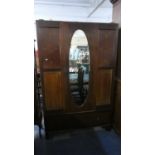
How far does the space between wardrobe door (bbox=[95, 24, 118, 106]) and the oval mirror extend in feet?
0.53

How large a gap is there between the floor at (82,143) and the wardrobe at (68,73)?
0.13 metres

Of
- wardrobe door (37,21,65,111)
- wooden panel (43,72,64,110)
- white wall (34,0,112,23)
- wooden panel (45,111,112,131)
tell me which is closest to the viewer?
wardrobe door (37,21,65,111)

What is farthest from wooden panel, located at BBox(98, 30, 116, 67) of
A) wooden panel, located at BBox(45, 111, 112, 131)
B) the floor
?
the floor

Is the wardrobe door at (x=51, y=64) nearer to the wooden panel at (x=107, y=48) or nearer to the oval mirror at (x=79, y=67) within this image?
the oval mirror at (x=79, y=67)

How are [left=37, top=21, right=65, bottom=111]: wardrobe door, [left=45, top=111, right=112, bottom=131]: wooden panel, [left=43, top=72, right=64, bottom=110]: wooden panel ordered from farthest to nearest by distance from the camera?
[left=45, top=111, right=112, bottom=131]: wooden panel
[left=43, top=72, right=64, bottom=110]: wooden panel
[left=37, top=21, right=65, bottom=111]: wardrobe door

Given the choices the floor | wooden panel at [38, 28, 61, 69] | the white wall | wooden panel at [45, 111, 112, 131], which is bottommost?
the floor

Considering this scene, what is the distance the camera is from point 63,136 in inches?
99.0

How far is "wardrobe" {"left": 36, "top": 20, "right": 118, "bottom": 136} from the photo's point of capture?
2.18 meters

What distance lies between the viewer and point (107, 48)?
7.77 ft

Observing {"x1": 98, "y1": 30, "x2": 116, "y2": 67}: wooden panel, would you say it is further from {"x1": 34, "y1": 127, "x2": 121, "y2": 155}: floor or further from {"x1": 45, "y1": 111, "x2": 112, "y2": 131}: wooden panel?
{"x1": 34, "y1": 127, "x2": 121, "y2": 155}: floor

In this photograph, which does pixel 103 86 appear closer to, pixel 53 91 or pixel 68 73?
pixel 68 73

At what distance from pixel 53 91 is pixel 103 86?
0.72 metres

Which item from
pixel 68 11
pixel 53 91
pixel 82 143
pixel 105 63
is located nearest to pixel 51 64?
pixel 53 91
